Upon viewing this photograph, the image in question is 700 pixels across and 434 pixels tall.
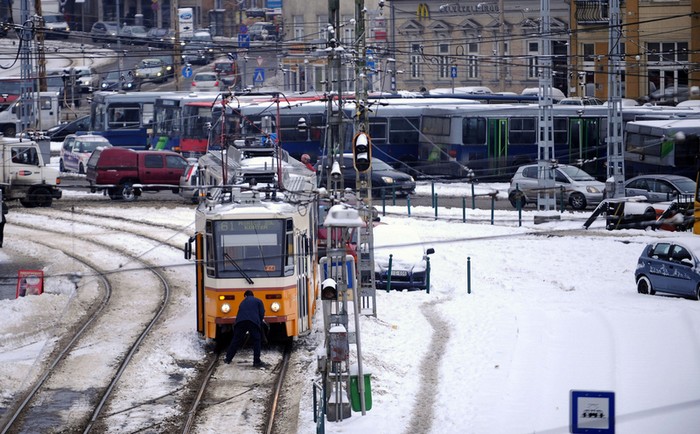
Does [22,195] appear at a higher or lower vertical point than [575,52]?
lower

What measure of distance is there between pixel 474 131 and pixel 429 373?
2837cm

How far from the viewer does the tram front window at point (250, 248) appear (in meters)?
20.0

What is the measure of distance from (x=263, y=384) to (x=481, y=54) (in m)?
52.9

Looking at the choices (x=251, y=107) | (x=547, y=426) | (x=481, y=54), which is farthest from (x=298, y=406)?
(x=481, y=54)

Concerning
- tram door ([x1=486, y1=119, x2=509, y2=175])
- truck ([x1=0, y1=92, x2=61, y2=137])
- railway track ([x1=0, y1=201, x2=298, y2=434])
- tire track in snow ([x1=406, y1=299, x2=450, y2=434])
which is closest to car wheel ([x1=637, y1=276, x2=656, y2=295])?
tire track in snow ([x1=406, y1=299, x2=450, y2=434])

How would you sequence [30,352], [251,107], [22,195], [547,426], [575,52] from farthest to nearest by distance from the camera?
[575,52] < [251,107] < [22,195] < [30,352] < [547,426]

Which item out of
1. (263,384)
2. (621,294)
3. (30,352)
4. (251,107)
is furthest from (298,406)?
(251,107)

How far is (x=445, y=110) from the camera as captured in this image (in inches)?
1880

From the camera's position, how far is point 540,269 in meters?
30.3

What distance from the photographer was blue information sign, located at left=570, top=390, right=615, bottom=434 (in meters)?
12.1

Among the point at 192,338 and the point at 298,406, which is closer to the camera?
the point at 298,406

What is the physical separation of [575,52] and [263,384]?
41504 mm

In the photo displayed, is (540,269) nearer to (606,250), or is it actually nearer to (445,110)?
(606,250)

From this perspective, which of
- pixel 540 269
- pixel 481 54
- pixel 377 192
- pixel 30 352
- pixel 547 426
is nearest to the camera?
pixel 547 426
